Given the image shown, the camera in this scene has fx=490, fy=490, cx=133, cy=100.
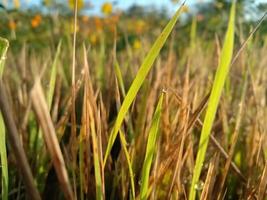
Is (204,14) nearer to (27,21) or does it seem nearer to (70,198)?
(27,21)

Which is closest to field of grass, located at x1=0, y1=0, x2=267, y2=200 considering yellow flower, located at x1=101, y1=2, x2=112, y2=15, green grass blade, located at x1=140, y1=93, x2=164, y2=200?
green grass blade, located at x1=140, y1=93, x2=164, y2=200

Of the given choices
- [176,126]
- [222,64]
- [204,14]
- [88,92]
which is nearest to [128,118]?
[176,126]

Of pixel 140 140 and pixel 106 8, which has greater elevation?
pixel 106 8

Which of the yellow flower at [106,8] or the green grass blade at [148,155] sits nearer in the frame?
the green grass blade at [148,155]

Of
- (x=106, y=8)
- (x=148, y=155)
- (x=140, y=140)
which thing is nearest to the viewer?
(x=148, y=155)

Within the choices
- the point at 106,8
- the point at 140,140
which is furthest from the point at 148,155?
the point at 106,8

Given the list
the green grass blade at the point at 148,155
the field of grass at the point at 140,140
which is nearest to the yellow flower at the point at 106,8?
the field of grass at the point at 140,140

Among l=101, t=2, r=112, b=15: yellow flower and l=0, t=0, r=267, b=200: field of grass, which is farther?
l=101, t=2, r=112, b=15: yellow flower

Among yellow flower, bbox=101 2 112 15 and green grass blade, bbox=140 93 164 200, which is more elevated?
yellow flower, bbox=101 2 112 15

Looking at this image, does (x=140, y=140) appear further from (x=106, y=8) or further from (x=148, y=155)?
(x=106, y=8)

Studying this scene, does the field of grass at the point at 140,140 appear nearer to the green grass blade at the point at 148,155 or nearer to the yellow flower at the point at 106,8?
the green grass blade at the point at 148,155

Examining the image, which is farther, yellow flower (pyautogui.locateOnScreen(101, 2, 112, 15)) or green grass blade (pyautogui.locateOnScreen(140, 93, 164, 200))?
yellow flower (pyautogui.locateOnScreen(101, 2, 112, 15))

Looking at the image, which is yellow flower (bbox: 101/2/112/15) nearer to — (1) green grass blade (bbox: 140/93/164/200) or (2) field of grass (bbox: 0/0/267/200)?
(2) field of grass (bbox: 0/0/267/200)
